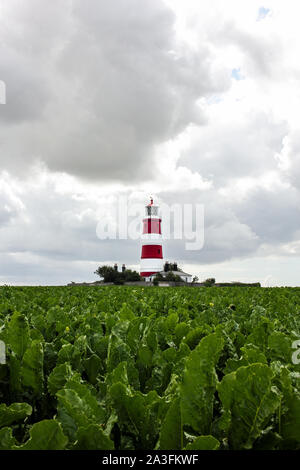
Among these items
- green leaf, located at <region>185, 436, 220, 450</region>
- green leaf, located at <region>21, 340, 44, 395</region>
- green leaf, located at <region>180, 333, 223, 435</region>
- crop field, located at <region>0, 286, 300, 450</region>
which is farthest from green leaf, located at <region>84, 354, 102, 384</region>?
green leaf, located at <region>185, 436, 220, 450</region>

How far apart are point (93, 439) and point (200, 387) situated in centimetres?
37

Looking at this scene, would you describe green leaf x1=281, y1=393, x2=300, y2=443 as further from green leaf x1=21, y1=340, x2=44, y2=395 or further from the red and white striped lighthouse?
the red and white striped lighthouse

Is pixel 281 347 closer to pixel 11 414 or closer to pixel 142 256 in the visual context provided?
pixel 11 414

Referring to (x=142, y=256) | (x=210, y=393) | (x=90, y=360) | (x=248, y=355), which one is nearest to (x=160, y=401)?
(x=210, y=393)

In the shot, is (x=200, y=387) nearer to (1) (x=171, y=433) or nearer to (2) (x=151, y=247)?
(1) (x=171, y=433)

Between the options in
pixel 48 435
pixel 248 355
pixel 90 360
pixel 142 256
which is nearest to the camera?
pixel 48 435

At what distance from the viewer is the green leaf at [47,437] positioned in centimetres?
99

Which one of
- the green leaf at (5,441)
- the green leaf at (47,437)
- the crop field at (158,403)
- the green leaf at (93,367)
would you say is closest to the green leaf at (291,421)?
the crop field at (158,403)

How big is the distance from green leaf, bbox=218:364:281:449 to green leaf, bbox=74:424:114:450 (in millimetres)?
399

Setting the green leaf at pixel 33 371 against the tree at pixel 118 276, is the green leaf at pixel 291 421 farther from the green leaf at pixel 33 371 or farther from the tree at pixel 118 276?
the tree at pixel 118 276

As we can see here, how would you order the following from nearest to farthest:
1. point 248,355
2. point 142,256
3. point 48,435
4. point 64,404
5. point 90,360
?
point 48,435 < point 64,404 < point 248,355 < point 90,360 < point 142,256

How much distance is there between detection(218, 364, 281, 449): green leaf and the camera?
3.75 feet

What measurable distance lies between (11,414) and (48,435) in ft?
1.52

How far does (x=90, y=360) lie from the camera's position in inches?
77.6
